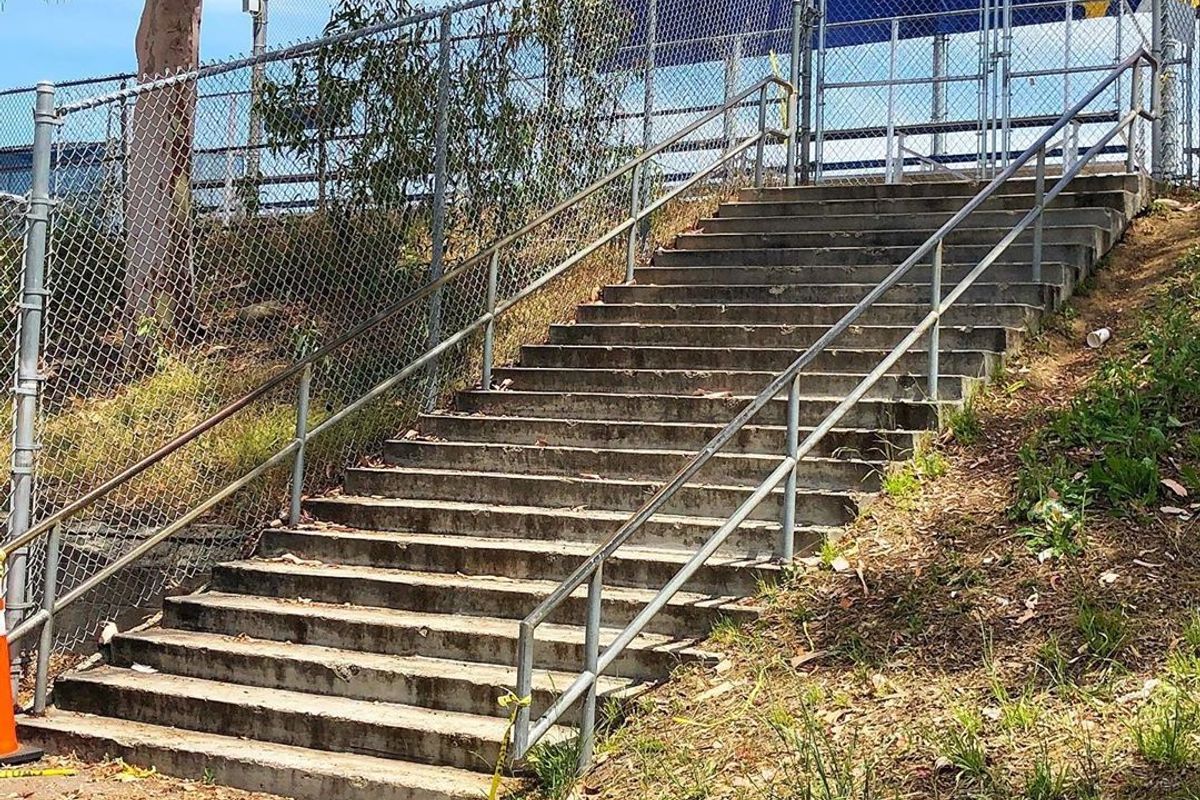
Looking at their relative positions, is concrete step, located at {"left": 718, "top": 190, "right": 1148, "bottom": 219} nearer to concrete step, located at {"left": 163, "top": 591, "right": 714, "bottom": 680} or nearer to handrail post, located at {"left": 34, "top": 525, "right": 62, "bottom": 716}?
concrete step, located at {"left": 163, "top": 591, "right": 714, "bottom": 680}

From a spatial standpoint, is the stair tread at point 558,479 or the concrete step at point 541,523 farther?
the stair tread at point 558,479

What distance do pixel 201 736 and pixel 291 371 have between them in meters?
2.12

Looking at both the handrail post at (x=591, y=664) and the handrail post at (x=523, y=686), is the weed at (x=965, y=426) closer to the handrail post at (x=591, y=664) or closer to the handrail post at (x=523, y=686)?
the handrail post at (x=591, y=664)

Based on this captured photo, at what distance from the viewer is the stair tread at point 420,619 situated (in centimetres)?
595

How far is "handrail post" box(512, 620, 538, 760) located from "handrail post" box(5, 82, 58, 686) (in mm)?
2774

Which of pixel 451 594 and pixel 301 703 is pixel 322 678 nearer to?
pixel 301 703

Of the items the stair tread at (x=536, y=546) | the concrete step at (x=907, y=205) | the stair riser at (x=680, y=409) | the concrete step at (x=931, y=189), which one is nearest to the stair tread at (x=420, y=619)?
the stair tread at (x=536, y=546)

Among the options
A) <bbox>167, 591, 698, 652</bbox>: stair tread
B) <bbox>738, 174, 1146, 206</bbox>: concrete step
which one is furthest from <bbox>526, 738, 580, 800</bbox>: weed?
<bbox>738, 174, 1146, 206</bbox>: concrete step

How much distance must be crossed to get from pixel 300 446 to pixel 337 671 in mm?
1822

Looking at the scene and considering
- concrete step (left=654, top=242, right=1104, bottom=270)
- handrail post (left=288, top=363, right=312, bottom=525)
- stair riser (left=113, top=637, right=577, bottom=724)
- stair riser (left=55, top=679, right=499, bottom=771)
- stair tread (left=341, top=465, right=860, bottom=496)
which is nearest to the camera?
stair riser (left=55, top=679, right=499, bottom=771)

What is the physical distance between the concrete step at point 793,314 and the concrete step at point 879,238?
1.08 metres

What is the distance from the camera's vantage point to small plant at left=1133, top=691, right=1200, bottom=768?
4.16 metres

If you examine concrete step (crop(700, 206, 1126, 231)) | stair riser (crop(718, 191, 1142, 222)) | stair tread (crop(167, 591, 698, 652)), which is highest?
stair riser (crop(718, 191, 1142, 222))

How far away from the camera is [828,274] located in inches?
384
